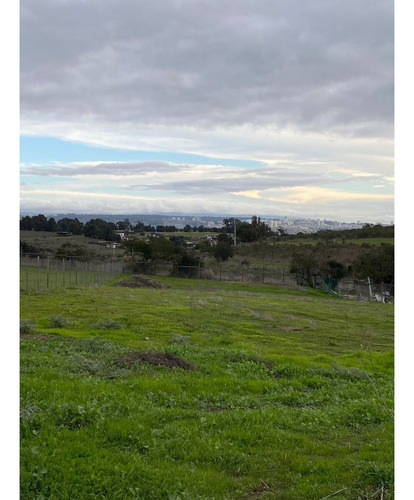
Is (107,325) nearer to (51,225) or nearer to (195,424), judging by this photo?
(195,424)

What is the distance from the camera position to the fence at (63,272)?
32.9 metres

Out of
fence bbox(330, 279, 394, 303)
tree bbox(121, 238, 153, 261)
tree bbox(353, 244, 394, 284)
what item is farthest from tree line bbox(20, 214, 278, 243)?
fence bbox(330, 279, 394, 303)

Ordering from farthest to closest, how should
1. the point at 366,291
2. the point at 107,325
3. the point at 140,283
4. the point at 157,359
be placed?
the point at 366,291, the point at 140,283, the point at 107,325, the point at 157,359

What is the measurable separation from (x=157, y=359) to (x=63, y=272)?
84.3 ft

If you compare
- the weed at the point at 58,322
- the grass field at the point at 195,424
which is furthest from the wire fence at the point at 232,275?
the grass field at the point at 195,424

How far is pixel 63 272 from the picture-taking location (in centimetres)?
3334

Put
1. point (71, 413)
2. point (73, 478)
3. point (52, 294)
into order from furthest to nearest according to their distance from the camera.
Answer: point (52, 294)
point (71, 413)
point (73, 478)

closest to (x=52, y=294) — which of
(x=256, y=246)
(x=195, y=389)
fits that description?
(x=195, y=389)

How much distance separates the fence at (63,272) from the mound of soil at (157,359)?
21.2 meters

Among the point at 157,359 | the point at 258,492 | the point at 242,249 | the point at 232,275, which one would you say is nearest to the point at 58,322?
the point at 157,359
